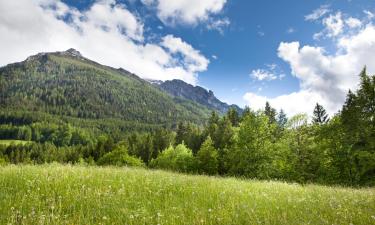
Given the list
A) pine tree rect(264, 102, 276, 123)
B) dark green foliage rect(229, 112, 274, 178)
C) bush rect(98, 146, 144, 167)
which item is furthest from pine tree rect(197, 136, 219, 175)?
pine tree rect(264, 102, 276, 123)

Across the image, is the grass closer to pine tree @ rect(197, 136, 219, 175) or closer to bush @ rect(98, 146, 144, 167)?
pine tree @ rect(197, 136, 219, 175)

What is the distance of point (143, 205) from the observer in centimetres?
704

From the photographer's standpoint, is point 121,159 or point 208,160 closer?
point 208,160

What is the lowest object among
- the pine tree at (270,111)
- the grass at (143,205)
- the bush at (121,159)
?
the bush at (121,159)

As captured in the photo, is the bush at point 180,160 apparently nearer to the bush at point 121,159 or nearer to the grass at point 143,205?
the bush at point 121,159

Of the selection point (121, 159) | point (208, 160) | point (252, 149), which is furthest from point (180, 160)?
point (252, 149)

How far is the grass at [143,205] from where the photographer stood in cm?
568

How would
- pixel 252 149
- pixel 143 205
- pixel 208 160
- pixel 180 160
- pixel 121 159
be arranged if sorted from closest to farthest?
pixel 143 205, pixel 252 149, pixel 208 160, pixel 180 160, pixel 121 159

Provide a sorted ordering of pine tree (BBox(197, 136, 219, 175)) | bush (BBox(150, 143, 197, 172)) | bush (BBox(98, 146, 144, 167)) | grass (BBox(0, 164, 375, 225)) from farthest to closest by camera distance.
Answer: bush (BBox(98, 146, 144, 167))
bush (BBox(150, 143, 197, 172))
pine tree (BBox(197, 136, 219, 175))
grass (BBox(0, 164, 375, 225))

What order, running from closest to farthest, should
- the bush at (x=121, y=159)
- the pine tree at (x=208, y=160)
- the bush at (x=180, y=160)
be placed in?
the pine tree at (x=208, y=160) < the bush at (x=180, y=160) < the bush at (x=121, y=159)

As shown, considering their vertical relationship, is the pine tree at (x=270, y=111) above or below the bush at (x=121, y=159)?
above

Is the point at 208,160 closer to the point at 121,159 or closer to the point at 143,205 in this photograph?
the point at 121,159

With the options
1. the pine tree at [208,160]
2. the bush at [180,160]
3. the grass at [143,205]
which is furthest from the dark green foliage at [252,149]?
the grass at [143,205]

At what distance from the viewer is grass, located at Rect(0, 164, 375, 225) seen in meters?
5.68
